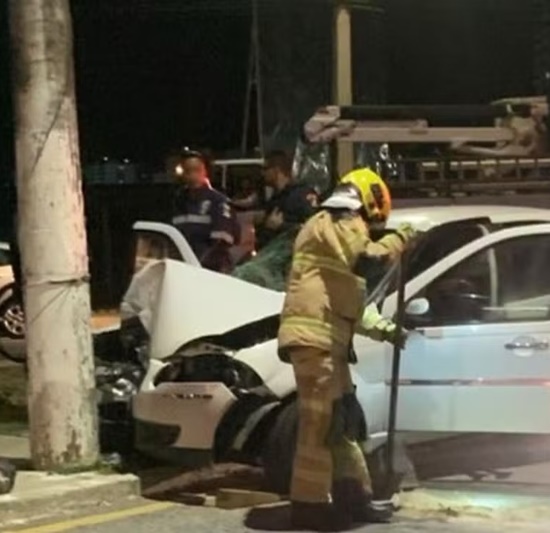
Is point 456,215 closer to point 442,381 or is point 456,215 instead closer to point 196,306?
point 442,381

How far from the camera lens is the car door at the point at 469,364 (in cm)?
813

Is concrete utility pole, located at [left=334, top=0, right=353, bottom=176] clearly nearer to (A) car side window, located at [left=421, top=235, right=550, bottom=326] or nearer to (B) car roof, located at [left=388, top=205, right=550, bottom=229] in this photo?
(B) car roof, located at [left=388, top=205, right=550, bottom=229]

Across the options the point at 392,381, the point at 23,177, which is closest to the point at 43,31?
the point at 23,177

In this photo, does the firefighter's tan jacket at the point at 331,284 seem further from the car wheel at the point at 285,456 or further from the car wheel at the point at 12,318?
the car wheel at the point at 12,318

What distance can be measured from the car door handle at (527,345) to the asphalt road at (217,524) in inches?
39.3

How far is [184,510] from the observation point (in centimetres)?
820

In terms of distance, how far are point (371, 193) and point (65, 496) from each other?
91.2 inches

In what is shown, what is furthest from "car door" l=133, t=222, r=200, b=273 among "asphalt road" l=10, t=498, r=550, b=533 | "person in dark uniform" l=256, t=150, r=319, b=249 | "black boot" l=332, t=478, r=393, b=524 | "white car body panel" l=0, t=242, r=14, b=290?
"white car body panel" l=0, t=242, r=14, b=290

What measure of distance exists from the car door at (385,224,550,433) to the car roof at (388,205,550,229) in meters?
0.44

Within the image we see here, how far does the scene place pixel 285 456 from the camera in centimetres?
807

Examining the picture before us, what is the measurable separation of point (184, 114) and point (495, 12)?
7950 millimetres

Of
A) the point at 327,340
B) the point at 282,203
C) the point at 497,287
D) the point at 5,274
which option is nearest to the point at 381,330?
the point at 327,340

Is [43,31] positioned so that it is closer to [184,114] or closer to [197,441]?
[197,441]

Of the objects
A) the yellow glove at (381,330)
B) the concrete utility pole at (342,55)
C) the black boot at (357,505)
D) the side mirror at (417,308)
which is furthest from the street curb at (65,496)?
the concrete utility pole at (342,55)
